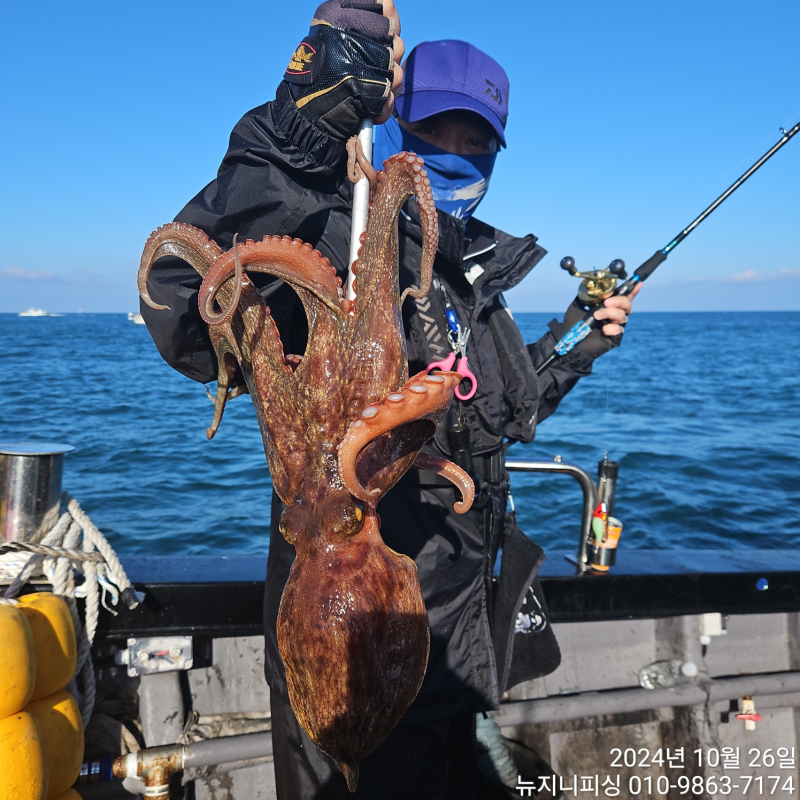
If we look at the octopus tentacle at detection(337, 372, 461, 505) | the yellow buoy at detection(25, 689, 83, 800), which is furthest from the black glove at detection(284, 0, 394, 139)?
the yellow buoy at detection(25, 689, 83, 800)

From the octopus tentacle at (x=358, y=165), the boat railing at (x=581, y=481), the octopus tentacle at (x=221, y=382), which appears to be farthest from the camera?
the boat railing at (x=581, y=481)

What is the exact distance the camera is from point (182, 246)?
159 cm

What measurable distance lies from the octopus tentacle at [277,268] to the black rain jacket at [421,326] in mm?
597

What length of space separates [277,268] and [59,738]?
78.8 inches

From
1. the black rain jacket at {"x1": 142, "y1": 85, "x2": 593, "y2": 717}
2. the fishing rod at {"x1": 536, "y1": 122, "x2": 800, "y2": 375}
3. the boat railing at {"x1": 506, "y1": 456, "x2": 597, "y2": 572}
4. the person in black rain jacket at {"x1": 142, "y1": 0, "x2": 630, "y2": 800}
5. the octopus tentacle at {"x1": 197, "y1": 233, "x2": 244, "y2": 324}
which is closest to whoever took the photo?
the octopus tentacle at {"x1": 197, "y1": 233, "x2": 244, "y2": 324}

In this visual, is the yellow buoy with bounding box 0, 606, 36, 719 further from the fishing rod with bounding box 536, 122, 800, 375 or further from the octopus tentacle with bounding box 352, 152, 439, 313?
the fishing rod with bounding box 536, 122, 800, 375

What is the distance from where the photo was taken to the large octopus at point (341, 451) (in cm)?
141

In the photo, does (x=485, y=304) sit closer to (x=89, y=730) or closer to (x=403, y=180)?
(x=403, y=180)

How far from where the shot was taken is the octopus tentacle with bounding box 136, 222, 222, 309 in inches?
61.2

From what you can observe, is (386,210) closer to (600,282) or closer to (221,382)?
(221,382)

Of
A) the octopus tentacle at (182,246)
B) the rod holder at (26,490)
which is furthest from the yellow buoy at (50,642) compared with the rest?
the octopus tentacle at (182,246)

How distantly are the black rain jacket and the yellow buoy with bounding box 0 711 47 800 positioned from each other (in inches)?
31.0

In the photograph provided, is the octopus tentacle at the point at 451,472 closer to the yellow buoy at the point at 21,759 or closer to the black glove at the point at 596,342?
the yellow buoy at the point at 21,759

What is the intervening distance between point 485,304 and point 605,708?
103 inches
